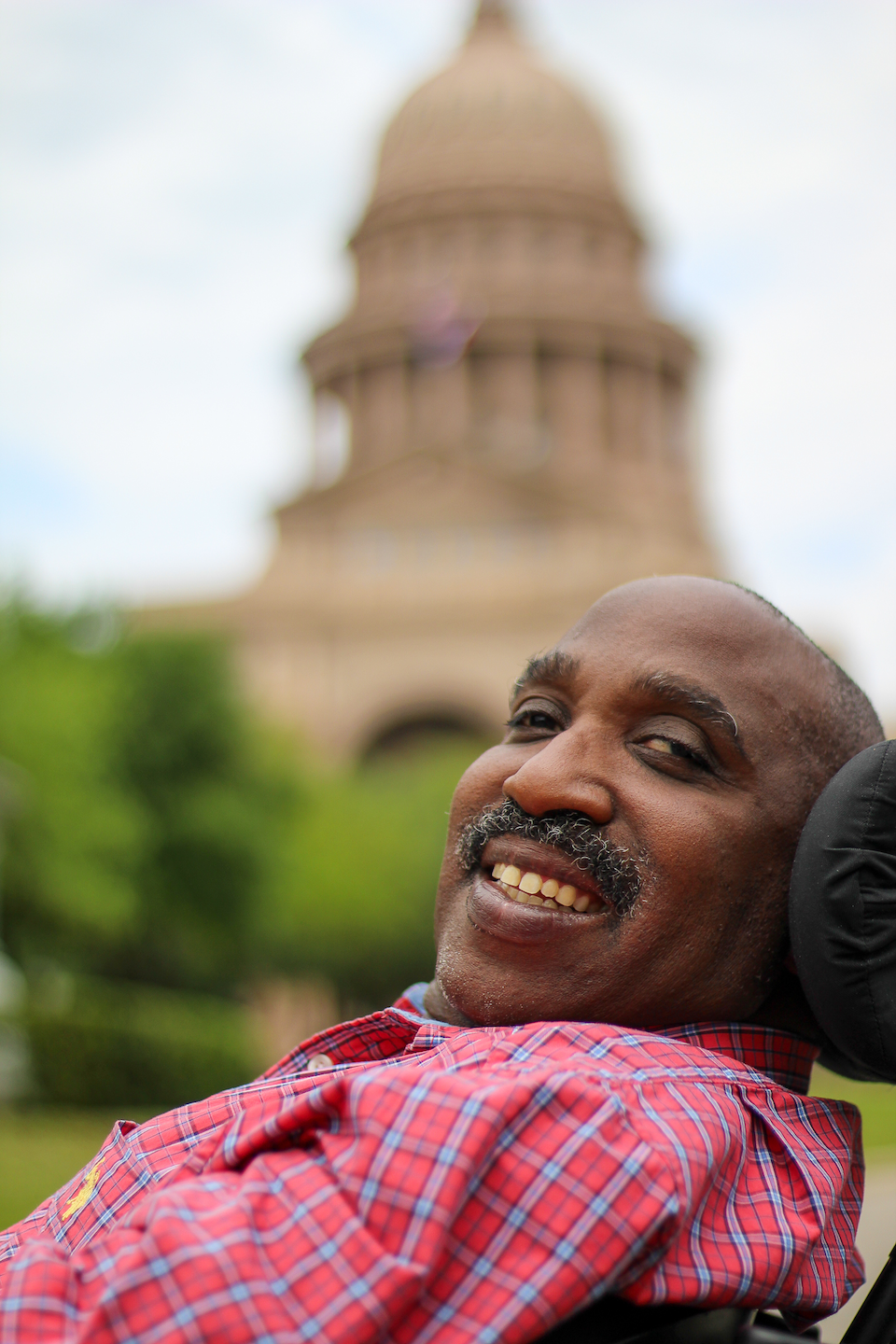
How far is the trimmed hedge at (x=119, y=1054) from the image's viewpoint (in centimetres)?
1241

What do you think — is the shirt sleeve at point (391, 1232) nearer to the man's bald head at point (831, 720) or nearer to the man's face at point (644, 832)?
the man's face at point (644, 832)

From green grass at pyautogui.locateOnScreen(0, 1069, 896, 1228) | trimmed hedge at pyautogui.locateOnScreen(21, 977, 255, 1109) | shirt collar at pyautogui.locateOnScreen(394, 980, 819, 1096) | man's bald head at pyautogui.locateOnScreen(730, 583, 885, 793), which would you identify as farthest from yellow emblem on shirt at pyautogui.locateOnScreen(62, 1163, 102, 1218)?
trimmed hedge at pyautogui.locateOnScreen(21, 977, 255, 1109)

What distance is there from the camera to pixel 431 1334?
1394mm

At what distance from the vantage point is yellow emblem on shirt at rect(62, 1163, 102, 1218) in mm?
1788

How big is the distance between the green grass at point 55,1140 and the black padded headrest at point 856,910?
3794mm

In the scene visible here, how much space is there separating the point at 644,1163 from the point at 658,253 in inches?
1976

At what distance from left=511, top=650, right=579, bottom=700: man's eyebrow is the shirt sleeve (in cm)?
64

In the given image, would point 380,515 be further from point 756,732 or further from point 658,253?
point 756,732

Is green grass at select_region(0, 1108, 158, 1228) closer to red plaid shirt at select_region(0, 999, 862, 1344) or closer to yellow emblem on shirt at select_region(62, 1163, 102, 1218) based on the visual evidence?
yellow emblem on shirt at select_region(62, 1163, 102, 1218)

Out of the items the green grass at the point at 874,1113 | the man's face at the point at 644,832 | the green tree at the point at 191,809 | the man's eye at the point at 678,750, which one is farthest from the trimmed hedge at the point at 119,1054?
the man's eye at the point at 678,750

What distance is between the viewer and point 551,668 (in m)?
2.05

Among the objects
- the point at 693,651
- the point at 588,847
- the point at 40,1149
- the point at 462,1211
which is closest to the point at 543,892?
the point at 588,847

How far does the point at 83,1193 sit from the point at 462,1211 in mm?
570

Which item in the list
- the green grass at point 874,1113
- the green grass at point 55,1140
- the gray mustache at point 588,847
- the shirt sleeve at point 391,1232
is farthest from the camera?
the green grass at point 55,1140
